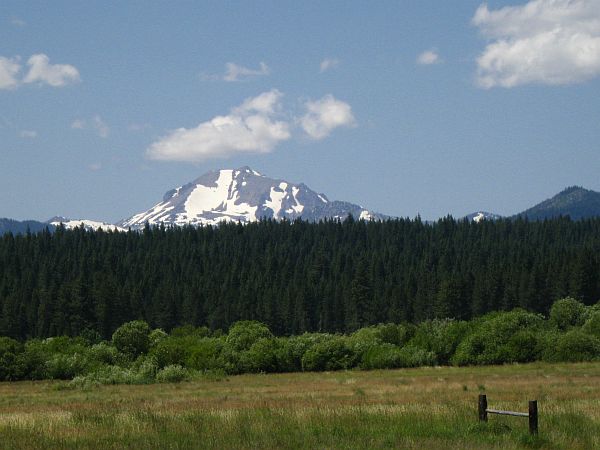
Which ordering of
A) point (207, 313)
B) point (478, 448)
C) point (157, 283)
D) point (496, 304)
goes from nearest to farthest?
point (478, 448) < point (496, 304) < point (207, 313) < point (157, 283)

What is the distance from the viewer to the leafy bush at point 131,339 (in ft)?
298

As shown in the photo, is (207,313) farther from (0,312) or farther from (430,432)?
(430,432)

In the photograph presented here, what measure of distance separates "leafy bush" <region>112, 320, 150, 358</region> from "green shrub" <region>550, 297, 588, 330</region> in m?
52.5


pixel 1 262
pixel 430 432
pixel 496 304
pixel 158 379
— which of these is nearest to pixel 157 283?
pixel 1 262

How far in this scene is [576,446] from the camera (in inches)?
747

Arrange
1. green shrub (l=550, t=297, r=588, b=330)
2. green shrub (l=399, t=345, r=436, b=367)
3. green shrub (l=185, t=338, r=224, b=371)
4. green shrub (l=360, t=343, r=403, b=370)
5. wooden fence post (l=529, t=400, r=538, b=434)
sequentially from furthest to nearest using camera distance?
green shrub (l=550, t=297, r=588, b=330) < green shrub (l=185, t=338, r=224, b=371) < green shrub (l=399, t=345, r=436, b=367) < green shrub (l=360, t=343, r=403, b=370) < wooden fence post (l=529, t=400, r=538, b=434)

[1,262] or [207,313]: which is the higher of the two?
[1,262]

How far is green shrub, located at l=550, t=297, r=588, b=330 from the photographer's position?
98500 mm

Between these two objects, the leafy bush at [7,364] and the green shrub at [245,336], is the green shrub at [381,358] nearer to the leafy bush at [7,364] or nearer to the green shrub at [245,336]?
the green shrub at [245,336]

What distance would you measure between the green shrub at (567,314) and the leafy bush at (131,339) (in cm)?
5246

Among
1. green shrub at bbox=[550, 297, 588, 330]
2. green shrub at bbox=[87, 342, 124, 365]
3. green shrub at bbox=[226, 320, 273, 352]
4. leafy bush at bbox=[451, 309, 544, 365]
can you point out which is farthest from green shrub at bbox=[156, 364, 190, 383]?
green shrub at bbox=[550, 297, 588, 330]

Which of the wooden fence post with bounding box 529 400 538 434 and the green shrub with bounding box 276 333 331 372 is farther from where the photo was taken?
the green shrub with bounding box 276 333 331 372

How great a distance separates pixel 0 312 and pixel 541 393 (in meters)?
126

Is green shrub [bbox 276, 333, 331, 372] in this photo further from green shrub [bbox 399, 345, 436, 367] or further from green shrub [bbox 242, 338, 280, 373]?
green shrub [bbox 399, 345, 436, 367]
